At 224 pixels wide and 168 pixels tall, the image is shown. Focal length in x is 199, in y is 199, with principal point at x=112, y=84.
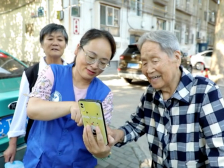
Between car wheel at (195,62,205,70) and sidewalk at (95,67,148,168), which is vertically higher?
car wheel at (195,62,205,70)

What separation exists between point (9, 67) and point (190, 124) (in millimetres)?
2244

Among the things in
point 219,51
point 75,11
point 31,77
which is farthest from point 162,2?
point 31,77

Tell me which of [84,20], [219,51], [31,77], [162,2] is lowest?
[31,77]

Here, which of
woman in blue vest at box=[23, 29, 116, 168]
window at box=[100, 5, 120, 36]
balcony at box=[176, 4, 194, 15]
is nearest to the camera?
woman in blue vest at box=[23, 29, 116, 168]

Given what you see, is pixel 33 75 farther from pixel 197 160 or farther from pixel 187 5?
pixel 187 5

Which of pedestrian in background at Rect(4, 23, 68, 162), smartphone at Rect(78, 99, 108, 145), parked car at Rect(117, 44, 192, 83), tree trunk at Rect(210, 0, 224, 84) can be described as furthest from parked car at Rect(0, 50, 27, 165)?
tree trunk at Rect(210, 0, 224, 84)

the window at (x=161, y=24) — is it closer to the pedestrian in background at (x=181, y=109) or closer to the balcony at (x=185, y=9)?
the balcony at (x=185, y=9)

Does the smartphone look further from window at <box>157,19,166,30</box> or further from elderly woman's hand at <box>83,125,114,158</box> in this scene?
window at <box>157,19,166,30</box>

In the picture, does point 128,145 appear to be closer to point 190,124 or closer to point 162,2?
point 190,124

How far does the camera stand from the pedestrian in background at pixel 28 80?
61.0 inches

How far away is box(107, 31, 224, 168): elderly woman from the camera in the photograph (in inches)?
44.3

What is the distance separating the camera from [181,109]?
1.21 meters

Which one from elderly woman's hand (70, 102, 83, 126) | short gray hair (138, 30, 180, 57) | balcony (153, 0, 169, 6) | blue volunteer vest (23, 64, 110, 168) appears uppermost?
balcony (153, 0, 169, 6)

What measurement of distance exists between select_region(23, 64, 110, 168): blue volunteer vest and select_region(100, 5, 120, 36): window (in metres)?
11.2
